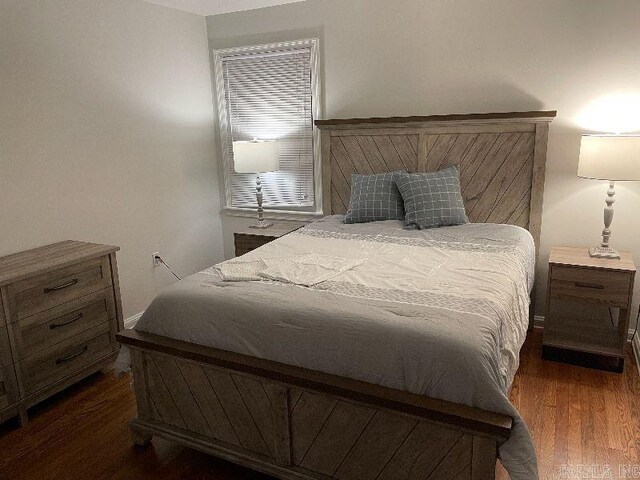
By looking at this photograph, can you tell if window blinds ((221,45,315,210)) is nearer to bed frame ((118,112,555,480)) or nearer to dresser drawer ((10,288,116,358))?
dresser drawer ((10,288,116,358))

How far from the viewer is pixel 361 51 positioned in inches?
138

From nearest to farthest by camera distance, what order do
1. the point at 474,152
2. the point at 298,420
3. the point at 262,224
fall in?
the point at 298,420 < the point at 474,152 < the point at 262,224

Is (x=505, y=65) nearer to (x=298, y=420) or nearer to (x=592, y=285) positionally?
(x=592, y=285)

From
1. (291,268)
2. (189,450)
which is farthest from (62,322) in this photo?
(291,268)

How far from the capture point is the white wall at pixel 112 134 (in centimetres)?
271

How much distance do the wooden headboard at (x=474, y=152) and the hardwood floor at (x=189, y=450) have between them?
41.5 inches

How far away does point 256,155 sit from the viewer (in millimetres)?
3738

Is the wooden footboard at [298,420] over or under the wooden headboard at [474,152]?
under

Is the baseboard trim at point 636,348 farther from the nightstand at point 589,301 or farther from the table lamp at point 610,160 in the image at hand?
the table lamp at point 610,160

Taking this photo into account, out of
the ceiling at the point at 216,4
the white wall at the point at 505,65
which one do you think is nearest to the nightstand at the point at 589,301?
the white wall at the point at 505,65

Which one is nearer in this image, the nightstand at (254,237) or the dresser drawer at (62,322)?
the dresser drawer at (62,322)

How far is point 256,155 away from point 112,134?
41.4 inches

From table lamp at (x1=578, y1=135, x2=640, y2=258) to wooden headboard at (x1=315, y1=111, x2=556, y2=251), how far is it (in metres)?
0.34

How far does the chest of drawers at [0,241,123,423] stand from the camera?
90.4 inches
